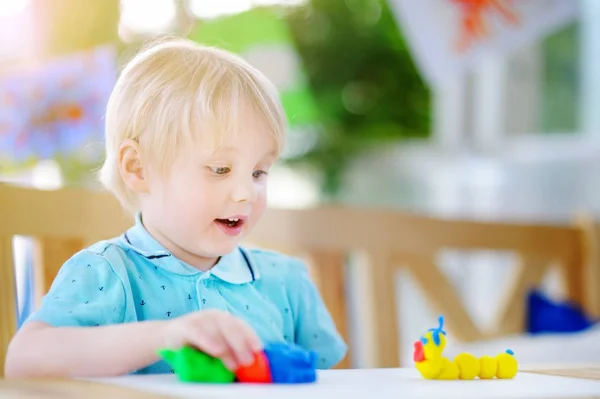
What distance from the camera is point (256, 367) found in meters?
0.67

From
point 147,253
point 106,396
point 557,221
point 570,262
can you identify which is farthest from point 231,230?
A: point 557,221

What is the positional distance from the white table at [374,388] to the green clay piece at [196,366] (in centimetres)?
1

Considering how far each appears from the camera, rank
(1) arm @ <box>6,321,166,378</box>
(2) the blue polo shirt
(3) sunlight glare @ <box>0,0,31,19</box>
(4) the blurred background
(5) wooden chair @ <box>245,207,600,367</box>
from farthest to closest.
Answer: (3) sunlight glare @ <box>0,0,31,19</box>, (4) the blurred background, (5) wooden chair @ <box>245,207,600,367</box>, (2) the blue polo shirt, (1) arm @ <box>6,321,166,378</box>

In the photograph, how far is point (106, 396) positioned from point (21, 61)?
1690 mm

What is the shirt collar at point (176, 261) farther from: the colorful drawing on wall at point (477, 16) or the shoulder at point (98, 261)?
the colorful drawing on wall at point (477, 16)

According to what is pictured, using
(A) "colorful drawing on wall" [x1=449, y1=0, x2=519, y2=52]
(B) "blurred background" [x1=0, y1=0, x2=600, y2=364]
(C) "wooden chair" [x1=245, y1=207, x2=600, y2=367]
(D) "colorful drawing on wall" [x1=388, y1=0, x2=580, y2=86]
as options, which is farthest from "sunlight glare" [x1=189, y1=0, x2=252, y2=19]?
(C) "wooden chair" [x1=245, y1=207, x2=600, y2=367]

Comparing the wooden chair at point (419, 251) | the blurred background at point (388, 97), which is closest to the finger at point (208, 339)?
the wooden chair at point (419, 251)

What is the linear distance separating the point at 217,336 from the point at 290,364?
0.07m

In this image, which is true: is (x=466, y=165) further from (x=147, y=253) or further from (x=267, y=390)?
(x=267, y=390)

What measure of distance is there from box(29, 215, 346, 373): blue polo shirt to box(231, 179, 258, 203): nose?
3.5 inches

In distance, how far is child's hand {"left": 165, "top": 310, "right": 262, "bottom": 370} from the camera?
25.5 inches

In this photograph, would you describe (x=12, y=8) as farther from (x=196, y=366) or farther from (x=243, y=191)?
(x=196, y=366)

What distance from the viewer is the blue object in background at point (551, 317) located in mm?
2190

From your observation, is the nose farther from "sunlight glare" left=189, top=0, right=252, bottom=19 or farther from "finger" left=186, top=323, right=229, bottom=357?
"sunlight glare" left=189, top=0, right=252, bottom=19
